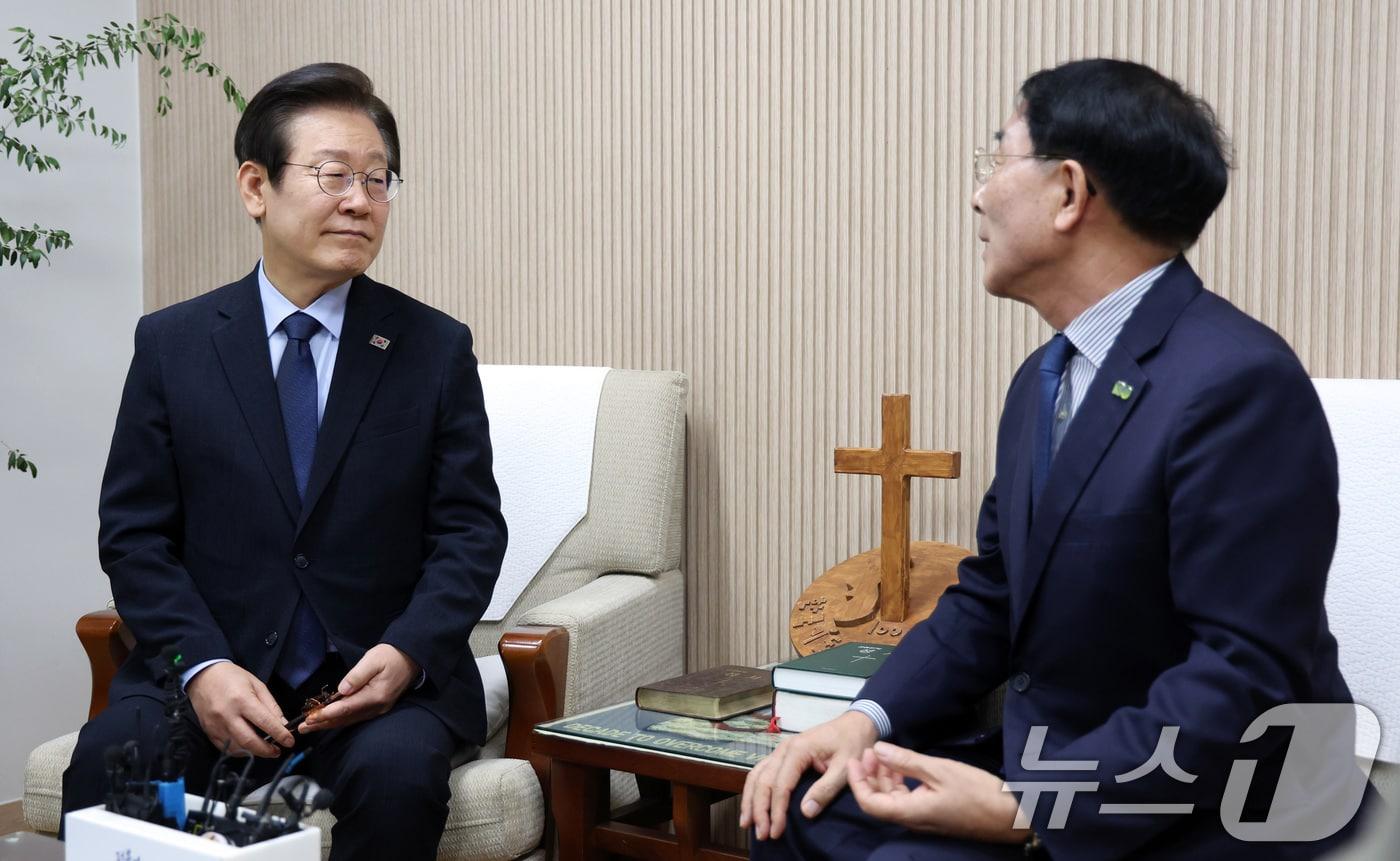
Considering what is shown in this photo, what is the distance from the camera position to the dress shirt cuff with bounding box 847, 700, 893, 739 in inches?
63.7

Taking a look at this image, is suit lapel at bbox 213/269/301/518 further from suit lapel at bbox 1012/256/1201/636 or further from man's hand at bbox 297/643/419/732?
suit lapel at bbox 1012/256/1201/636

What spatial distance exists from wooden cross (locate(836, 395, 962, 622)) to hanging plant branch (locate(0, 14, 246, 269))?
1930mm

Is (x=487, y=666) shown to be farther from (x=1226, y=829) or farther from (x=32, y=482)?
(x=32, y=482)

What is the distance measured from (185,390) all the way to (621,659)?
88 centimetres

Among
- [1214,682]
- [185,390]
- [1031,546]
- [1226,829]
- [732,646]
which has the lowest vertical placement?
[732,646]

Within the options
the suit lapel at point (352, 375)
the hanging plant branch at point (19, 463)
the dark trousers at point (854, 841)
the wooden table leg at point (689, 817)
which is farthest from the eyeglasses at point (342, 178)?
the hanging plant branch at point (19, 463)

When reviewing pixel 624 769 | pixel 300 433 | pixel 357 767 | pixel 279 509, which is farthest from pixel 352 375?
pixel 624 769

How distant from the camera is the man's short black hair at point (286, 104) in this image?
209 centimetres

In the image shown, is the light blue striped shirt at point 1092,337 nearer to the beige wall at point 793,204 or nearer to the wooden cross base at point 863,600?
the wooden cross base at point 863,600

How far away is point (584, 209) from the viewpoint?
296 centimetres

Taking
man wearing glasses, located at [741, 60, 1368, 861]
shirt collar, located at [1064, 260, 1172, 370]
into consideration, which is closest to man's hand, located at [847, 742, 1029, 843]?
man wearing glasses, located at [741, 60, 1368, 861]

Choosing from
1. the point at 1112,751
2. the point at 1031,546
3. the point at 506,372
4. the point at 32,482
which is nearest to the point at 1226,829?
the point at 1112,751

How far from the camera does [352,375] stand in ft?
6.86

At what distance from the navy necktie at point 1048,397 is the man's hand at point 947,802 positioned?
0.36m
